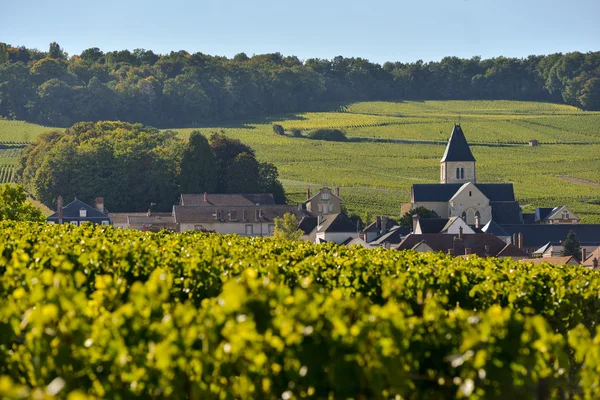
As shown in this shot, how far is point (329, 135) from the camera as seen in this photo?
5861 inches

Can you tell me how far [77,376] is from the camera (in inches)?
395

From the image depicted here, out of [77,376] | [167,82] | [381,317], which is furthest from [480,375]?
[167,82]

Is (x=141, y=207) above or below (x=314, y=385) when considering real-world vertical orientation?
below

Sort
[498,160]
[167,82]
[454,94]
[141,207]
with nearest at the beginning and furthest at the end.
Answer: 1. [141,207]
2. [498,160]
3. [167,82]
4. [454,94]

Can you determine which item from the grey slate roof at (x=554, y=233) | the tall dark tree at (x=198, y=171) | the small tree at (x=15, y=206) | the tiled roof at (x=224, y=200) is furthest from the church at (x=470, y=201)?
the small tree at (x=15, y=206)

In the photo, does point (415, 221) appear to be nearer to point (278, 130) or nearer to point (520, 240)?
point (520, 240)

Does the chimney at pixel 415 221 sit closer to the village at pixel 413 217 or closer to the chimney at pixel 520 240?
the village at pixel 413 217

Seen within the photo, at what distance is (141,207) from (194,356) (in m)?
105

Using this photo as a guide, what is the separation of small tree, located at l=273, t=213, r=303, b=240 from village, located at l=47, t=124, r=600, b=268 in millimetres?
1937

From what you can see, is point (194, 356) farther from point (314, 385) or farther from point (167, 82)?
point (167, 82)

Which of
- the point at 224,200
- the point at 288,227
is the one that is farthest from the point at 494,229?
the point at 224,200

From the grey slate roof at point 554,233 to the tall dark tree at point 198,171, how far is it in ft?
98.6

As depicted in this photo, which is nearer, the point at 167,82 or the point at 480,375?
the point at 480,375

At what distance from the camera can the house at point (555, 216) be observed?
4289 inches
